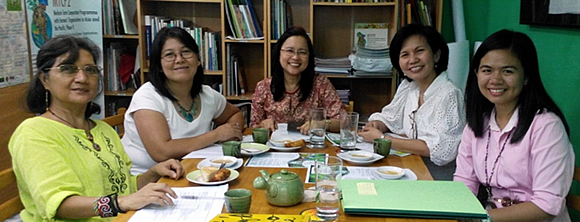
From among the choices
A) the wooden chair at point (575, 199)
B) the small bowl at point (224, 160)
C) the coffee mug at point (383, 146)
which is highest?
the coffee mug at point (383, 146)

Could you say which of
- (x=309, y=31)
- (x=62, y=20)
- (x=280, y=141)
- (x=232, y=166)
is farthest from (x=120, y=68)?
(x=232, y=166)

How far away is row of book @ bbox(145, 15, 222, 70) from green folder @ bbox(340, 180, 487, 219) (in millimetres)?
2402

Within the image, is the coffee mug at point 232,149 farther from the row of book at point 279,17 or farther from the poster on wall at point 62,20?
the row of book at point 279,17

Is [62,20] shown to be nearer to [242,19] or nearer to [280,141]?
[242,19]

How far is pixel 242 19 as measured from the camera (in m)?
3.50

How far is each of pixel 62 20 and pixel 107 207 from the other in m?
2.33

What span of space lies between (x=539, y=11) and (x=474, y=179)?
93 centimetres

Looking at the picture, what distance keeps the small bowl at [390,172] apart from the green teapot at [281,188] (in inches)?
14.1

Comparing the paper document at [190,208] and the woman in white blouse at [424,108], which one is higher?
the woman in white blouse at [424,108]

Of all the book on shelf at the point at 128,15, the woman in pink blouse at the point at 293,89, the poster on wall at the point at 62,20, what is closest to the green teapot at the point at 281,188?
the woman in pink blouse at the point at 293,89

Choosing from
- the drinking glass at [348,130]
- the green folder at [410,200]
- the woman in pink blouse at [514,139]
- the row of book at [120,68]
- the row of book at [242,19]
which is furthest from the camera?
the row of book at [120,68]

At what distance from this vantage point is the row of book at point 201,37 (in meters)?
3.56

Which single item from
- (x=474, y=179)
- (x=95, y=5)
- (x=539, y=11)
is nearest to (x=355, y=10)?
(x=539, y=11)

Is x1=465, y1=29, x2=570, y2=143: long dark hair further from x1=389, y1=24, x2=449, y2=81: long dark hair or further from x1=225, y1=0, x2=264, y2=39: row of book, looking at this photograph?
x1=225, y1=0, x2=264, y2=39: row of book
